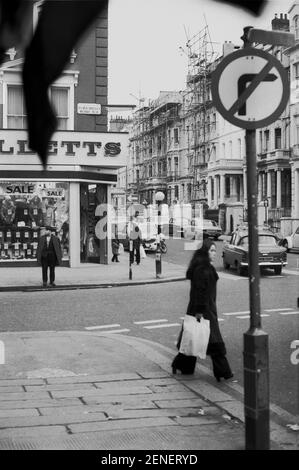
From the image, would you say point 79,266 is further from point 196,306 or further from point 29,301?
point 196,306

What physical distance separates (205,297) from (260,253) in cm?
1454

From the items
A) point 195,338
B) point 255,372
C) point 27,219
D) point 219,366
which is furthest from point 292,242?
point 255,372

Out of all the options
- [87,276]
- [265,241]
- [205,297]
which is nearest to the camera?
[205,297]

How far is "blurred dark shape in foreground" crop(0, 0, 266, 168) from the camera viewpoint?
95 cm

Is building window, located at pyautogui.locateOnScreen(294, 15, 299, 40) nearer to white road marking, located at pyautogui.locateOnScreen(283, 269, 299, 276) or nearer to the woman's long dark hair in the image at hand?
the woman's long dark hair

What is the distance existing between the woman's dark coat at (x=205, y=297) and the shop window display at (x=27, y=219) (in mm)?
15545

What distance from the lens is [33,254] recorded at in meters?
23.3

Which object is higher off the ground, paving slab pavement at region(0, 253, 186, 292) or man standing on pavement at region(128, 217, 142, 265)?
man standing on pavement at region(128, 217, 142, 265)

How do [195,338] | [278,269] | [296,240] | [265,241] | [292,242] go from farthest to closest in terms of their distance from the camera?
[292,242] → [296,240] → [265,241] → [278,269] → [195,338]

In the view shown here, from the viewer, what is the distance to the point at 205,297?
733 cm

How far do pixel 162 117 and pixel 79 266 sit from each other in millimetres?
22082

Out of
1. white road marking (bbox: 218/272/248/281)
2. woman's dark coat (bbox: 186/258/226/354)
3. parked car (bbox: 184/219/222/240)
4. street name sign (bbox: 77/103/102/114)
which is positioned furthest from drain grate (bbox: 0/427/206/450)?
parked car (bbox: 184/219/222/240)

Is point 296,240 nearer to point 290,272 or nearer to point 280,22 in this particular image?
point 290,272

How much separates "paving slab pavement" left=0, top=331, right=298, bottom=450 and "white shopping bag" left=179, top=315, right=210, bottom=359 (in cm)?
33
